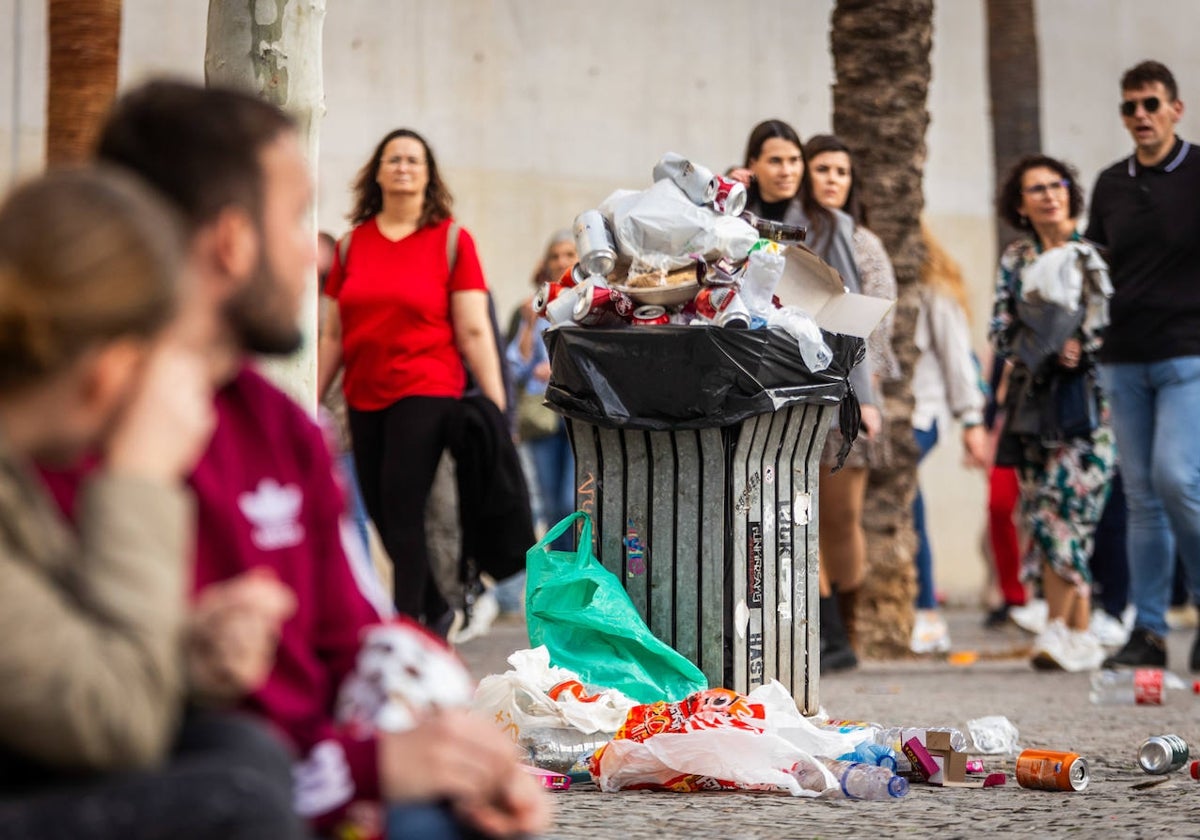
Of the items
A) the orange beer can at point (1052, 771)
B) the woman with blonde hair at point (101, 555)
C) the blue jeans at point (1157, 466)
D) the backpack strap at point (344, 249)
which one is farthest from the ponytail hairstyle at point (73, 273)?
the blue jeans at point (1157, 466)

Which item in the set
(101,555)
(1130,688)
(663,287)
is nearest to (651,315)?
(663,287)

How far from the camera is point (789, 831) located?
3816 mm

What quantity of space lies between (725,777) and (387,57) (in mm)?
9657

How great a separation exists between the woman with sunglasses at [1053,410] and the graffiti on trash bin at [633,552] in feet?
11.6

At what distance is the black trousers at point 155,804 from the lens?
5.27ft

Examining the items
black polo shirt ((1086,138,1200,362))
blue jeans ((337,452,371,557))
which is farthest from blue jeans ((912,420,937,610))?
blue jeans ((337,452,371,557))

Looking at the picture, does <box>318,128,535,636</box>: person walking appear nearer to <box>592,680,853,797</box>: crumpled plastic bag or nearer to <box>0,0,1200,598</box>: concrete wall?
<box>592,680,853,797</box>: crumpled plastic bag

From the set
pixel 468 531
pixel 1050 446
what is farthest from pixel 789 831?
pixel 1050 446

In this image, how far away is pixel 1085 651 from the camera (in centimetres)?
837

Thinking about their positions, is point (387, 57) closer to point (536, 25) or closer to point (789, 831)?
point (536, 25)

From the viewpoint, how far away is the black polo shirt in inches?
297

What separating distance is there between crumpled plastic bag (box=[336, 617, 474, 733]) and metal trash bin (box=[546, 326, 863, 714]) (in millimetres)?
3051

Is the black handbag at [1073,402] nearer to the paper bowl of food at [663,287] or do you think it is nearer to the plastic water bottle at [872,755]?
the paper bowl of food at [663,287]

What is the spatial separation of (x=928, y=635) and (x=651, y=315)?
5003 millimetres
